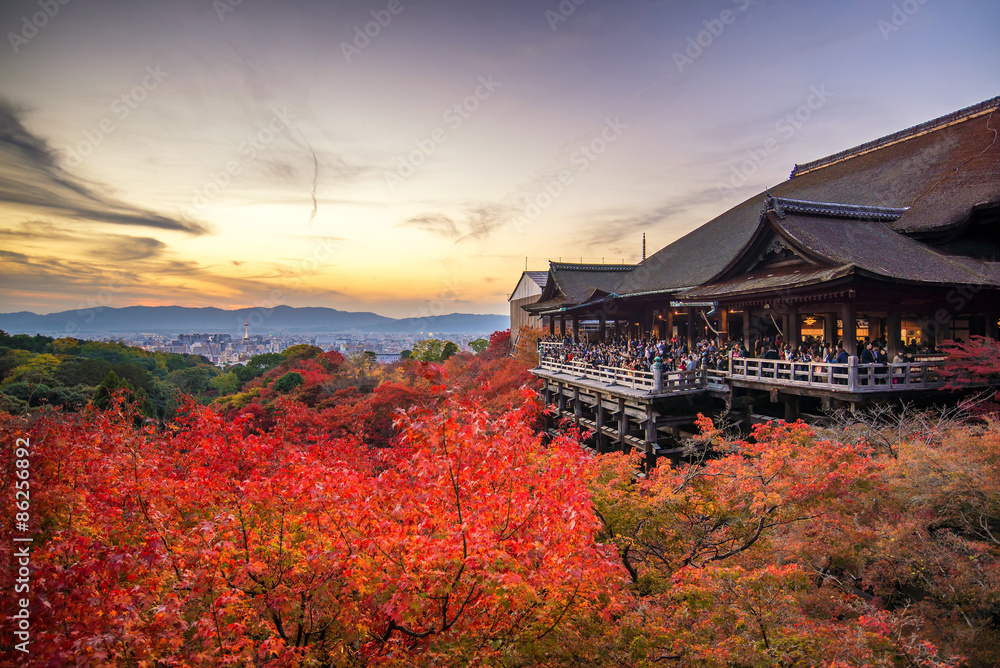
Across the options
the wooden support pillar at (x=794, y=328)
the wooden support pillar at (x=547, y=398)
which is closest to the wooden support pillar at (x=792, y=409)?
the wooden support pillar at (x=794, y=328)

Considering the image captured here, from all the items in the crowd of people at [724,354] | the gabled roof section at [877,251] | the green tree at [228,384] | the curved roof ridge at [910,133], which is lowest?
the green tree at [228,384]

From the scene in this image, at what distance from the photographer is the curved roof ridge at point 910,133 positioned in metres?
20.6

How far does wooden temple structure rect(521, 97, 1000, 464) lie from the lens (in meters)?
13.5

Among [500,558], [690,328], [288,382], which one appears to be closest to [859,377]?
[690,328]

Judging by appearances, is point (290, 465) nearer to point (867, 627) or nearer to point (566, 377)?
point (867, 627)

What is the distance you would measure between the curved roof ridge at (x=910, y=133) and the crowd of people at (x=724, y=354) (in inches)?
488

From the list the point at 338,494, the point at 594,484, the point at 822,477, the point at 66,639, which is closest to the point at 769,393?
the point at 822,477

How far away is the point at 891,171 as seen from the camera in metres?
22.7

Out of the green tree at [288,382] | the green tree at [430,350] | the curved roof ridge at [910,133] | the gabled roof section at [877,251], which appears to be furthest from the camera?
the green tree at [430,350]

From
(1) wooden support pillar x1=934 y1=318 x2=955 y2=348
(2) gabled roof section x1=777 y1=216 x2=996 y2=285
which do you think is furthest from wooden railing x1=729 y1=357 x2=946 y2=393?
(1) wooden support pillar x1=934 y1=318 x2=955 y2=348

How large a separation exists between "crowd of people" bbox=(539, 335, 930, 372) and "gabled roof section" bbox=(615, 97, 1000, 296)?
3.52m

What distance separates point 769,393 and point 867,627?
10.4 meters

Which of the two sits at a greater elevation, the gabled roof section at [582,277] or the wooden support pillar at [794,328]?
the gabled roof section at [582,277]

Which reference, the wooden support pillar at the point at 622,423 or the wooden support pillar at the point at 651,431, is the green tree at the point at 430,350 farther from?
the wooden support pillar at the point at 651,431
